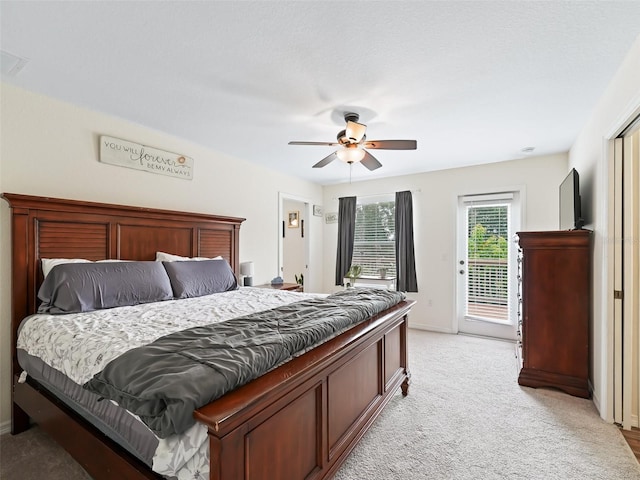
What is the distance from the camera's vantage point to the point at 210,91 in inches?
95.0

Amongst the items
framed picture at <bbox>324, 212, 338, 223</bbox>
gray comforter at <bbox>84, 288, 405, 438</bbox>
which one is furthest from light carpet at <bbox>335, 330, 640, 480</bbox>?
framed picture at <bbox>324, 212, 338, 223</bbox>

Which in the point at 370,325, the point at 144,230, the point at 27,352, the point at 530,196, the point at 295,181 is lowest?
the point at 27,352

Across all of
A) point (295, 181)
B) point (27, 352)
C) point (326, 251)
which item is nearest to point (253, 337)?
point (27, 352)

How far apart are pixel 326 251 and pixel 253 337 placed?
4.55 metres

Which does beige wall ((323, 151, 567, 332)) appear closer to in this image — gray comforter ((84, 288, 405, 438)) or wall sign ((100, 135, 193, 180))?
wall sign ((100, 135, 193, 180))

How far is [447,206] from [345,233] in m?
1.80

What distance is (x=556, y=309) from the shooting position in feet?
9.27

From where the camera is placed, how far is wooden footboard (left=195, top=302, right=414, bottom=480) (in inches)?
39.9

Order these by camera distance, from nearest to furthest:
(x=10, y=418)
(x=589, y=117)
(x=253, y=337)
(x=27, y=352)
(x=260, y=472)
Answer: (x=260, y=472)
(x=253, y=337)
(x=27, y=352)
(x=10, y=418)
(x=589, y=117)

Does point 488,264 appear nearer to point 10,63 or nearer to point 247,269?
point 247,269

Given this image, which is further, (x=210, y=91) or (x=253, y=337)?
(x=210, y=91)

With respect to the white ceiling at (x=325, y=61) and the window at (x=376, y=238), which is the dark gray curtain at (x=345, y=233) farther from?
the white ceiling at (x=325, y=61)

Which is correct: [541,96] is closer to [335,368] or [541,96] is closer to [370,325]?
[370,325]

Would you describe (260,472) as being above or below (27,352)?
below
